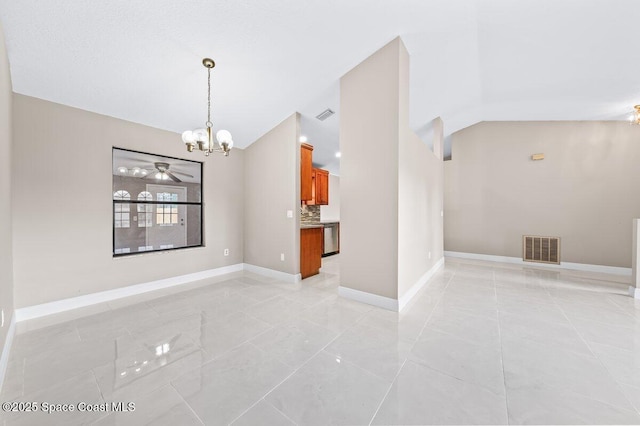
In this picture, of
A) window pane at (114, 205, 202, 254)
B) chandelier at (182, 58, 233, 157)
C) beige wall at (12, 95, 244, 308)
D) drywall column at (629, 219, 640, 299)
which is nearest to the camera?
chandelier at (182, 58, 233, 157)

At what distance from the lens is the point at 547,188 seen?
5215mm

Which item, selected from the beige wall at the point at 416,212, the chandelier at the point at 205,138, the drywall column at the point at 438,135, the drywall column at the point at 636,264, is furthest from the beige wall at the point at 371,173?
the drywall column at the point at 636,264

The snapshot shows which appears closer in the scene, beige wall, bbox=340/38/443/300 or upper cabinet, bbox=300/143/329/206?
beige wall, bbox=340/38/443/300

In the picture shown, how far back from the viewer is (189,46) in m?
2.41

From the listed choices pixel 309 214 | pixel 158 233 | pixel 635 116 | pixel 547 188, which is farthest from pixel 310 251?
pixel 158 233

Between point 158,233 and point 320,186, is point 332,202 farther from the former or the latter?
point 158,233

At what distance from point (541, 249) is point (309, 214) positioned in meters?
5.27

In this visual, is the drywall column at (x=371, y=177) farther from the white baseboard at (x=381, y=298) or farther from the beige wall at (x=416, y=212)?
the beige wall at (x=416, y=212)

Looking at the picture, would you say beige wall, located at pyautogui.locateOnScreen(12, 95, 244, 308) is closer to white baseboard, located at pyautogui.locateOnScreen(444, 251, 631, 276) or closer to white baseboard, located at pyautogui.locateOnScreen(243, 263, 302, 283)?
white baseboard, located at pyautogui.locateOnScreen(243, 263, 302, 283)

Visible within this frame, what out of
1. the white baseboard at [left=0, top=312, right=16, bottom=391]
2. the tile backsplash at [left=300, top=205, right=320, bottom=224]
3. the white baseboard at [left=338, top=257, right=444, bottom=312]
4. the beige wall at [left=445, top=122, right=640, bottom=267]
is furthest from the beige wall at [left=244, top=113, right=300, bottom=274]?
the beige wall at [left=445, top=122, right=640, bottom=267]

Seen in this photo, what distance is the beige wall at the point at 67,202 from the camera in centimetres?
258

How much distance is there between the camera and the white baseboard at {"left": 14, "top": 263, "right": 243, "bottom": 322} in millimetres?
2592

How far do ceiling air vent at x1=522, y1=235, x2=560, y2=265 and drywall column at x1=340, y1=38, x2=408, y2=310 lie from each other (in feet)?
15.1

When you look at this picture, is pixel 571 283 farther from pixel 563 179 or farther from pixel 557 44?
pixel 557 44
